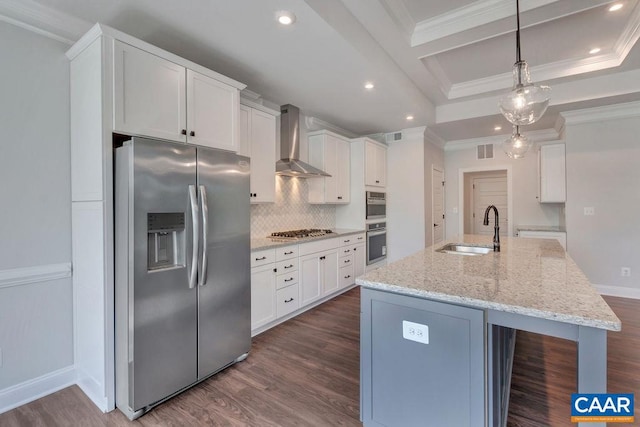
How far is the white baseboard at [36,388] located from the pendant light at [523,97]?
3785 mm

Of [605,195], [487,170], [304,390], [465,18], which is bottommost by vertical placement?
[304,390]

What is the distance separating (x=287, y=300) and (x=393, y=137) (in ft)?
11.6

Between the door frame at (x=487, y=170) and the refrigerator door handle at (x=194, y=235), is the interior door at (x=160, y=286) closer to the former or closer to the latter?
the refrigerator door handle at (x=194, y=235)

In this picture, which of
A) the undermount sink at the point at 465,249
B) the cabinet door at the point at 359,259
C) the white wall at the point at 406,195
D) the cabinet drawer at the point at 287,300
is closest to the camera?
the undermount sink at the point at 465,249

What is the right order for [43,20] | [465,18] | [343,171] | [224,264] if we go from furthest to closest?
[343,171], [465,18], [224,264], [43,20]

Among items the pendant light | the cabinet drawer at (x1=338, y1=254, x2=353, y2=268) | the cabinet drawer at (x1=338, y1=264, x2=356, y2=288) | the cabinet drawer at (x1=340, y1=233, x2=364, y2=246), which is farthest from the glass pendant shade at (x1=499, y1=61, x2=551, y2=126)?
the cabinet drawer at (x1=338, y1=264, x2=356, y2=288)

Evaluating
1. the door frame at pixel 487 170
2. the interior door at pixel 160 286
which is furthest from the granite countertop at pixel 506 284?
the door frame at pixel 487 170

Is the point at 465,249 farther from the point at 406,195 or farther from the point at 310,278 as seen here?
the point at 406,195

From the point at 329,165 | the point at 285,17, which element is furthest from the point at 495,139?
the point at 285,17

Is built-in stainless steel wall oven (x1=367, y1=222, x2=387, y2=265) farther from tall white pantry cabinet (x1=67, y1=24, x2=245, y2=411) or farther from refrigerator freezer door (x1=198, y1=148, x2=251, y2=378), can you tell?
tall white pantry cabinet (x1=67, y1=24, x2=245, y2=411)

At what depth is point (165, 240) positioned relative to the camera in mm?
2062

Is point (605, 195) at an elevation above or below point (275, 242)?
above

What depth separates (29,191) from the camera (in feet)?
6.64

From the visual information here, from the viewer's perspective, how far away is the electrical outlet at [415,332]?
1.41 m
